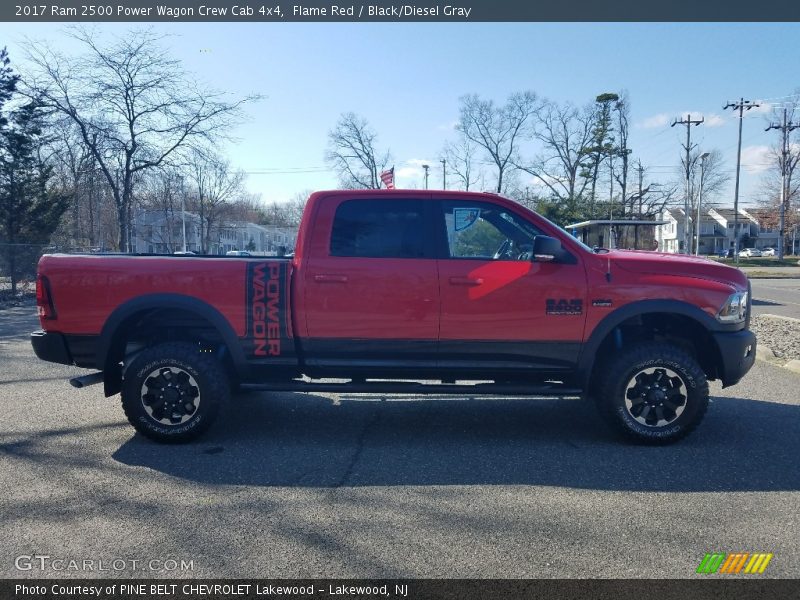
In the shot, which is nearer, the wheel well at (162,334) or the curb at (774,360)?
the wheel well at (162,334)

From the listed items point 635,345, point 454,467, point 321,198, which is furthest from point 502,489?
point 321,198

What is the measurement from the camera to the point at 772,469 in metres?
4.14

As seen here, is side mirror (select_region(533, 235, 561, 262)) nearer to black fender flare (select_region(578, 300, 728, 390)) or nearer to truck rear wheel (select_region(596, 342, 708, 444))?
black fender flare (select_region(578, 300, 728, 390))

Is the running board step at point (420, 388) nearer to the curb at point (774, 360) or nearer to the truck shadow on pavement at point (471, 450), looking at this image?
the truck shadow on pavement at point (471, 450)

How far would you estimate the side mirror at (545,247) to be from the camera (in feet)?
14.5

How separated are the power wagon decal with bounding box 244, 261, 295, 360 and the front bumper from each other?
356cm

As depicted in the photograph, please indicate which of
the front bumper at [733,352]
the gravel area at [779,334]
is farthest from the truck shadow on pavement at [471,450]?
the gravel area at [779,334]

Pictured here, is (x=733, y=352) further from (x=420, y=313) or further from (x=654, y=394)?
(x=420, y=313)

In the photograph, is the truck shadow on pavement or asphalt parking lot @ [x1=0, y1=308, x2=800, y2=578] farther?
the truck shadow on pavement

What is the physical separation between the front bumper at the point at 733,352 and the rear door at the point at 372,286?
2.34 m

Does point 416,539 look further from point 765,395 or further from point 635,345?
point 765,395

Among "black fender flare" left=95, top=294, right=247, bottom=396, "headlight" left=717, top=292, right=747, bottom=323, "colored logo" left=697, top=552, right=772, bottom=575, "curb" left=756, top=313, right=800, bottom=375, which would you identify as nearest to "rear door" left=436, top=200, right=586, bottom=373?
"headlight" left=717, top=292, right=747, bottom=323

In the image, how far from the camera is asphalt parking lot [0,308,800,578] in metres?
2.95

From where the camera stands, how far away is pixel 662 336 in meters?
5.05
